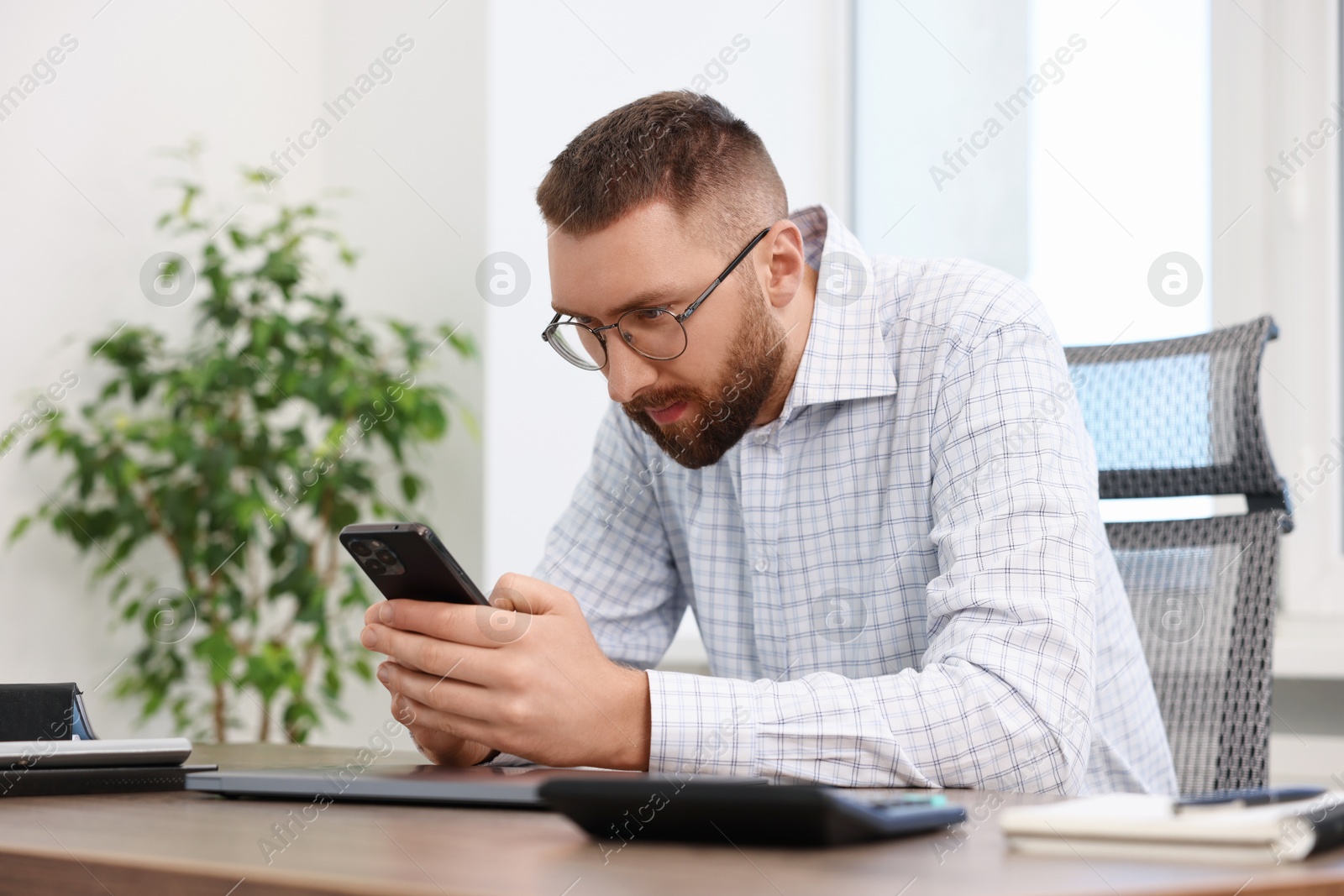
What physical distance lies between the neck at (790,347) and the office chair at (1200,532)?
30cm

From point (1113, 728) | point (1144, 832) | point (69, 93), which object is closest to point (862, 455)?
point (1113, 728)

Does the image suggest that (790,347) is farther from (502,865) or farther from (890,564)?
(502,865)

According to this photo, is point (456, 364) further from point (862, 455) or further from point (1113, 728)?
point (1113, 728)

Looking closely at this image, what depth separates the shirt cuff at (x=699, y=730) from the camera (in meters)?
0.86

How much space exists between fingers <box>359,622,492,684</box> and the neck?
1.79 ft

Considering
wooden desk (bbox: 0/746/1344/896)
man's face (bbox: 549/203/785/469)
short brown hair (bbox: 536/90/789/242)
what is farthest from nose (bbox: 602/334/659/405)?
wooden desk (bbox: 0/746/1344/896)

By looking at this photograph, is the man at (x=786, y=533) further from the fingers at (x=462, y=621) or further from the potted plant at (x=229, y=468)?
the potted plant at (x=229, y=468)

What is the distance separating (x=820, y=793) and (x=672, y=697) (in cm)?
34

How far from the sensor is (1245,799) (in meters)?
0.57

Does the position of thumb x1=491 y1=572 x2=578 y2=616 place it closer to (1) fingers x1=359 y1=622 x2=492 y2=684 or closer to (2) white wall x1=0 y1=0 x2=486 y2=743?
(1) fingers x1=359 y1=622 x2=492 y2=684

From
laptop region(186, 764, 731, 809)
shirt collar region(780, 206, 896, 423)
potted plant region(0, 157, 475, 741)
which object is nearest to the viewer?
laptop region(186, 764, 731, 809)

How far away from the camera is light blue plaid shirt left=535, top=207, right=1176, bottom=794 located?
0.87m

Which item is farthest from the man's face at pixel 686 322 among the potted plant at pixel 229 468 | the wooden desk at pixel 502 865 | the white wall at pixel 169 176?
the white wall at pixel 169 176

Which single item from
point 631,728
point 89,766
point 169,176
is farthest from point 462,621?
point 169,176
